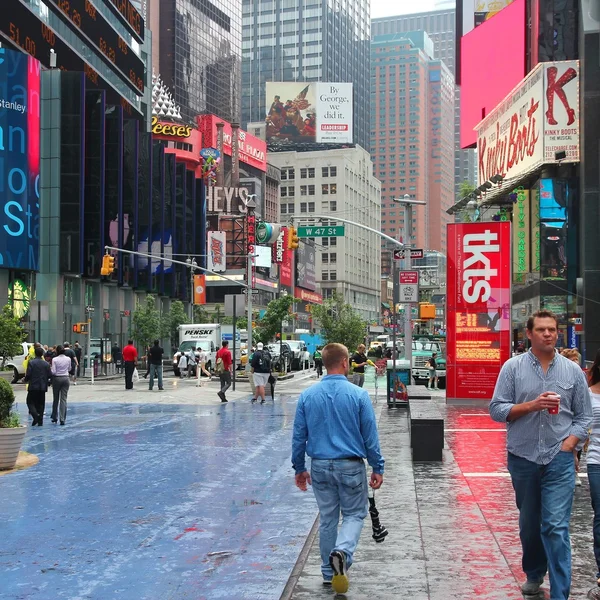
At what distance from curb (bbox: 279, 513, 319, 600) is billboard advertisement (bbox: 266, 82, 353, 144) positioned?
15683cm

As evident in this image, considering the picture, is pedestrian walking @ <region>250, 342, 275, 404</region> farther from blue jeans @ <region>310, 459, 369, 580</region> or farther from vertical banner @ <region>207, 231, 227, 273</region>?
vertical banner @ <region>207, 231, 227, 273</region>

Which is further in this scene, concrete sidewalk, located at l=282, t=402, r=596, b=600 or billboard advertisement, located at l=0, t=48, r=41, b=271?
billboard advertisement, located at l=0, t=48, r=41, b=271

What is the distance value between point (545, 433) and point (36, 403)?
Result: 51.1 feet

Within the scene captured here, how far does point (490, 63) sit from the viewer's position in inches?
2731

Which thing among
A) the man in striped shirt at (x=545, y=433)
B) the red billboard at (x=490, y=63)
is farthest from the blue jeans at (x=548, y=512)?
the red billboard at (x=490, y=63)

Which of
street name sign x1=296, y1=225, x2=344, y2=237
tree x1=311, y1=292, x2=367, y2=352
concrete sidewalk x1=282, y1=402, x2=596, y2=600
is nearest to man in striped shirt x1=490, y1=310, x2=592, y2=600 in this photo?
concrete sidewalk x1=282, y1=402, x2=596, y2=600

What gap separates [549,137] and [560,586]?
4611 cm

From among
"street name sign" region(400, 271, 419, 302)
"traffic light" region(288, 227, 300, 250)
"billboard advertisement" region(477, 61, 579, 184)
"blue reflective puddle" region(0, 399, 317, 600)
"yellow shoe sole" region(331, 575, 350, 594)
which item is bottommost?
"blue reflective puddle" region(0, 399, 317, 600)

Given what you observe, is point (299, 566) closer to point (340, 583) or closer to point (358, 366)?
point (340, 583)

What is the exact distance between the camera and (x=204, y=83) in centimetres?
16338

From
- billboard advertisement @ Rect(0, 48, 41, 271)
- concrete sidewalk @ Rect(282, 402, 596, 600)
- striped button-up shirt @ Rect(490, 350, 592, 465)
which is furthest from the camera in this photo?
billboard advertisement @ Rect(0, 48, 41, 271)

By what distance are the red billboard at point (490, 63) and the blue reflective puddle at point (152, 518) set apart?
167ft

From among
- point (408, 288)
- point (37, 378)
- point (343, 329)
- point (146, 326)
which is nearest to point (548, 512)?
point (37, 378)

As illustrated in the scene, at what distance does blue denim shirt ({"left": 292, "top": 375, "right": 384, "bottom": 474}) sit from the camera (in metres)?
6.59
